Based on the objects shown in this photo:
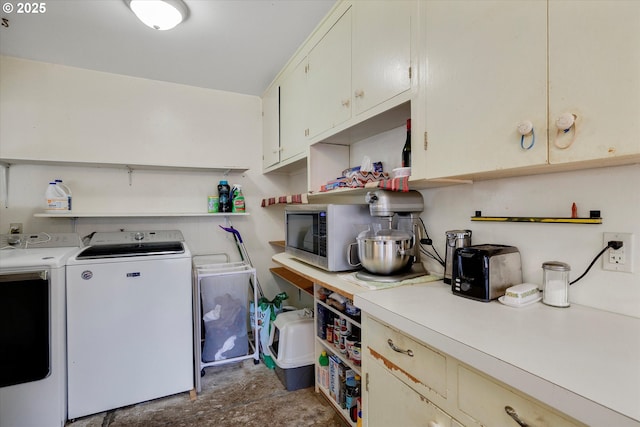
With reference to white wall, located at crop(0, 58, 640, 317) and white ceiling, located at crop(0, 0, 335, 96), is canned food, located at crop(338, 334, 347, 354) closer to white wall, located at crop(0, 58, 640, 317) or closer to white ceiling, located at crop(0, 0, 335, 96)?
white wall, located at crop(0, 58, 640, 317)

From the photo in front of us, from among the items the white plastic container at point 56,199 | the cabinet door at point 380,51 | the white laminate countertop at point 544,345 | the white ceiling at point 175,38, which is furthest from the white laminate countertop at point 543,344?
the white plastic container at point 56,199

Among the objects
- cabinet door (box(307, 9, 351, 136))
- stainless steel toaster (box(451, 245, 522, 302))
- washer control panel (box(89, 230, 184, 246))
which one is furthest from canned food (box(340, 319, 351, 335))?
washer control panel (box(89, 230, 184, 246))

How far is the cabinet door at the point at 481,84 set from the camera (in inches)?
34.5

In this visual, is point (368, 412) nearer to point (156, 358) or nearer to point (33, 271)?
point (156, 358)

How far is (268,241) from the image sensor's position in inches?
120

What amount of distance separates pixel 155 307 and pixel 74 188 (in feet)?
4.25

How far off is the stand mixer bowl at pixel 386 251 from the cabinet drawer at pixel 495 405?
0.63 meters

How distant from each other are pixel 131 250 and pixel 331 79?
1726mm

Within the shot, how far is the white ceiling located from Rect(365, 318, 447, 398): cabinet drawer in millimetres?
1712

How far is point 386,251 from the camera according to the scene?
→ 1.38 m

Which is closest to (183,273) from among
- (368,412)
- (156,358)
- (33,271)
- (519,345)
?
(156,358)

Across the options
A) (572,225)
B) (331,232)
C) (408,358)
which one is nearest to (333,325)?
(331,232)

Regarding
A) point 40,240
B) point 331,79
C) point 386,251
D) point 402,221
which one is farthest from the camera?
point 40,240

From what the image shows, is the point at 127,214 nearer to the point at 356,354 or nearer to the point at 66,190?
the point at 66,190
